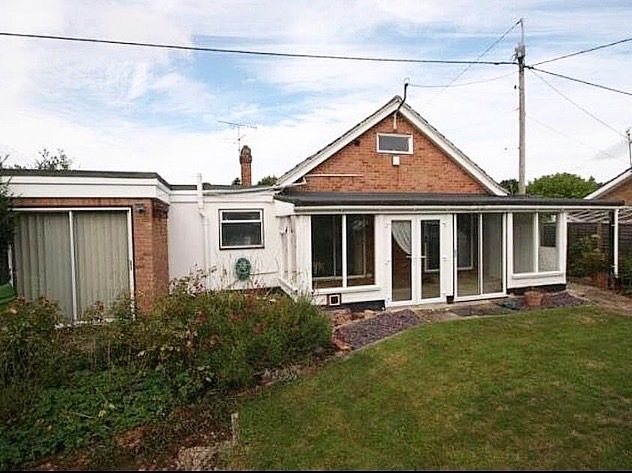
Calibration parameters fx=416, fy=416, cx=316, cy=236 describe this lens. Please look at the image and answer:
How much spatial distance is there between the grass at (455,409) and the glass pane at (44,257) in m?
6.05

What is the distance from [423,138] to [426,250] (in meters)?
6.23

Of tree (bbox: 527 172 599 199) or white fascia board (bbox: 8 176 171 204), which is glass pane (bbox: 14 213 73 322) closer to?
white fascia board (bbox: 8 176 171 204)

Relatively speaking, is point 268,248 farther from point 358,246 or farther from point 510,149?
point 510,149

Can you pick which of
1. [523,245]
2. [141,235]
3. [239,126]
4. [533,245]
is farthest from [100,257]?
[533,245]

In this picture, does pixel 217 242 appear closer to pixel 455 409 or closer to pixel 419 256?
pixel 419 256

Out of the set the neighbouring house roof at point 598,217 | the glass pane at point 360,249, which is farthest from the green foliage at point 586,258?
the glass pane at point 360,249

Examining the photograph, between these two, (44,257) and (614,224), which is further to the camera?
(614,224)

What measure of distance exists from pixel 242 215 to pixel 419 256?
6.33 metres

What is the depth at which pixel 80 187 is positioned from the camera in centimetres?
930

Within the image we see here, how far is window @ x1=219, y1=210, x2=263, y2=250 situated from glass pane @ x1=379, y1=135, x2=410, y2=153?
539 cm

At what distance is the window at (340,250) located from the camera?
11.5 metres

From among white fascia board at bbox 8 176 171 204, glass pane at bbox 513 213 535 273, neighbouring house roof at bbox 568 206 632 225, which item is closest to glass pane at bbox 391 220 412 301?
glass pane at bbox 513 213 535 273

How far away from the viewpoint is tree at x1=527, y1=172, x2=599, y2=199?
32.7 metres

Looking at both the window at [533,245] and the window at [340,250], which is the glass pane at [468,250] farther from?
the window at [340,250]
